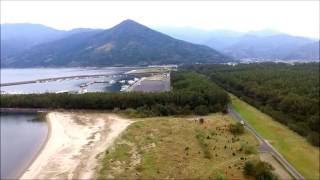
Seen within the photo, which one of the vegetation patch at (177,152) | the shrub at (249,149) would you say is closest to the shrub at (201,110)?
the vegetation patch at (177,152)

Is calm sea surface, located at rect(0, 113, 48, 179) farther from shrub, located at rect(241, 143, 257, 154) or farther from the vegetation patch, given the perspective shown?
shrub, located at rect(241, 143, 257, 154)

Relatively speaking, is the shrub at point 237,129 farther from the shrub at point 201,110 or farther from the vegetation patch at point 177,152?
the shrub at point 201,110

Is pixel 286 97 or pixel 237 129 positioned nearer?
pixel 237 129

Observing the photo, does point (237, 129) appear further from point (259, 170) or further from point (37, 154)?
point (37, 154)

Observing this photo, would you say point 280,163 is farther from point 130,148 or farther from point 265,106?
point 265,106

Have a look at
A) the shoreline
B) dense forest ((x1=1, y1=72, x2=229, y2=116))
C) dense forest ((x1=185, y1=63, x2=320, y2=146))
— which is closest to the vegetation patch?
dense forest ((x1=185, y1=63, x2=320, y2=146))

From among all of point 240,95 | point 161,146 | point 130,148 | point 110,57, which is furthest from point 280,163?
point 110,57

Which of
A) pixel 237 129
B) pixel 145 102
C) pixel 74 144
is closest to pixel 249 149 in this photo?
pixel 237 129
